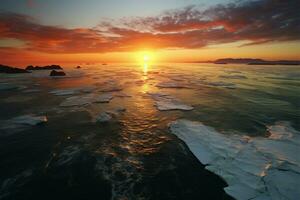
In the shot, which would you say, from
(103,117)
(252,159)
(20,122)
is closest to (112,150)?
(103,117)

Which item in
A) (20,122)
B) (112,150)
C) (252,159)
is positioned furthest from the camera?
(20,122)

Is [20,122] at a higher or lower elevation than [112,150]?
higher

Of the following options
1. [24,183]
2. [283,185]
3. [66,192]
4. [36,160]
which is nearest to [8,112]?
[36,160]

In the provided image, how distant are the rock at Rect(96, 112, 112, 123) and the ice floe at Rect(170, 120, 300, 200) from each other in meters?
3.74

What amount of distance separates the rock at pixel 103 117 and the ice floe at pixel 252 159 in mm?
3738

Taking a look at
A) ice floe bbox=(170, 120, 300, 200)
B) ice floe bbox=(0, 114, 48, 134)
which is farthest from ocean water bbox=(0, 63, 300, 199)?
ice floe bbox=(170, 120, 300, 200)

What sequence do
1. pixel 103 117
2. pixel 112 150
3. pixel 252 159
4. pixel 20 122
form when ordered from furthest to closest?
pixel 103 117 < pixel 20 122 < pixel 112 150 < pixel 252 159

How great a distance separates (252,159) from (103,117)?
7.69 m

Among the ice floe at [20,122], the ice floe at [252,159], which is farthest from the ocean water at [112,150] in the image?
the ice floe at [252,159]

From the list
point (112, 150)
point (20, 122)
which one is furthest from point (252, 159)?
point (20, 122)

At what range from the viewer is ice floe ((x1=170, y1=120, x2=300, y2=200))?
4844 millimetres

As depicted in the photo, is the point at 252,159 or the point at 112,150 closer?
the point at 252,159

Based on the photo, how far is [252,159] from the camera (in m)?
6.26

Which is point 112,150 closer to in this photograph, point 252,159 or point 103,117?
point 103,117
